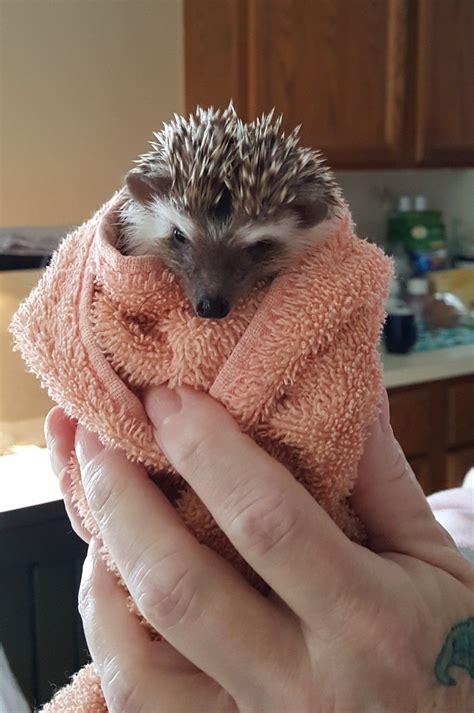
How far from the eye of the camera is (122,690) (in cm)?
61

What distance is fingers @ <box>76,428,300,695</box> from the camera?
57 centimetres

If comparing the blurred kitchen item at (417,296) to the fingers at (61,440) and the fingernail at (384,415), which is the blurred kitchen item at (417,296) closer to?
the fingernail at (384,415)

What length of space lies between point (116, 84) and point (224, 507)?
1.66m

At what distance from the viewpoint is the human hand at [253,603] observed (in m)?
0.57

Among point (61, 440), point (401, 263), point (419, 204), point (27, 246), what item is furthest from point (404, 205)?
point (61, 440)

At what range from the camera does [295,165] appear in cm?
83

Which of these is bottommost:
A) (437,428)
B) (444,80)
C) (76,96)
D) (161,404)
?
(437,428)

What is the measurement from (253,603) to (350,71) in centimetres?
234

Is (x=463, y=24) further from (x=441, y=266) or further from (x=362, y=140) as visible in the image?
(x=441, y=266)

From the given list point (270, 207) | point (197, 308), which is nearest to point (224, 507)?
point (197, 308)

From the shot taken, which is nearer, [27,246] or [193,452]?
[193,452]

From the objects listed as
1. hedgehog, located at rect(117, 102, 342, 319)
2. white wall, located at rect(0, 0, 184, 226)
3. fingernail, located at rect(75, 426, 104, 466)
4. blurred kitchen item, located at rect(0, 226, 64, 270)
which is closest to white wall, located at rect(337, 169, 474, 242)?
white wall, located at rect(0, 0, 184, 226)

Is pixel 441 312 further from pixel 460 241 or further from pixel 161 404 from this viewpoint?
pixel 161 404

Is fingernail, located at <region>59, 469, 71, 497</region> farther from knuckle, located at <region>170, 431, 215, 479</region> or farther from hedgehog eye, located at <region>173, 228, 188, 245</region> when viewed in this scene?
hedgehog eye, located at <region>173, 228, 188, 245</region>
